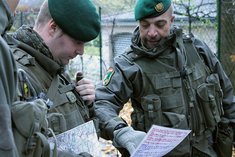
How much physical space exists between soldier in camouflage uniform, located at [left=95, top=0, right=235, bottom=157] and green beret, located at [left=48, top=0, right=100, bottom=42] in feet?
3.23

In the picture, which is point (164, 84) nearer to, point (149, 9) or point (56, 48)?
point (149, 9)

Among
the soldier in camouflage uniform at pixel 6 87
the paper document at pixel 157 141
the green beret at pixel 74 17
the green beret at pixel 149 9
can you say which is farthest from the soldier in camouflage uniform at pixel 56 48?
the green beret at pixel 149 9

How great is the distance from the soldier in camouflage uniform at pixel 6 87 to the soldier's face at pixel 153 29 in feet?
6.41

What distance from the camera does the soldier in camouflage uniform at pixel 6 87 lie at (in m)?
1.21

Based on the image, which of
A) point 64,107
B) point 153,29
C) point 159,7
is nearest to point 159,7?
point 159,7

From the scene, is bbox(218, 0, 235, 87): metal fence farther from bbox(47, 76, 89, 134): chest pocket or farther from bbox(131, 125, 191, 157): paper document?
bbox(47, 76, 89, 134): chest pocket

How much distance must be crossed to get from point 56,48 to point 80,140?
1.63 feet

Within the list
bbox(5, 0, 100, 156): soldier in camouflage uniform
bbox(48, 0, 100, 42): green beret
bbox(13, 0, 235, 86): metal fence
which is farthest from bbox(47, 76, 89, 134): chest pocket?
bbox(13, 0, 235, 86): metal fence

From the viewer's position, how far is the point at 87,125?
212 centimetres

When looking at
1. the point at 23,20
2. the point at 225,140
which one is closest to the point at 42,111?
→ the point at 225,140

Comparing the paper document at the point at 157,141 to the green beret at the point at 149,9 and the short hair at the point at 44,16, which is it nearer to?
the short hair at the point at 44,16

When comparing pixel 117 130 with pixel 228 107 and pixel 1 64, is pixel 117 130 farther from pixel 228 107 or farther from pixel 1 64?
pixel 1 64

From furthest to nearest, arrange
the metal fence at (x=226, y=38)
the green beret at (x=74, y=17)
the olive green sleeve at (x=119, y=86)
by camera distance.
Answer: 1. the metal fence at (x=226, y=38)
2. the olive green sleeve at (x=119, y=86)
3. the green beret at (x=74, y=17)

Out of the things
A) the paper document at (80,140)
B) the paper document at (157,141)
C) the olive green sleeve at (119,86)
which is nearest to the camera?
the paper document at (80,140)
